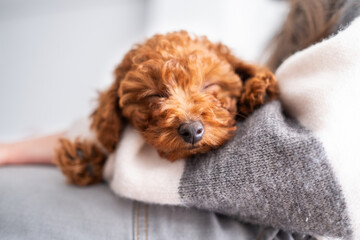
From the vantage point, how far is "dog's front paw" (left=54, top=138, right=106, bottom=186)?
1878mm

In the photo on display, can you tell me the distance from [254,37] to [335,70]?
3.43m

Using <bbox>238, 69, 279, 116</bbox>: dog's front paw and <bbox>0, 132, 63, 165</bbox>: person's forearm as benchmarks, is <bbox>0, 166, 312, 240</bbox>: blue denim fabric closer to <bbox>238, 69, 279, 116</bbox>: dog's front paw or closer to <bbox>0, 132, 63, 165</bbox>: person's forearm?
<bbox>238, 69, 279, 116</bbox>: dog's front paw

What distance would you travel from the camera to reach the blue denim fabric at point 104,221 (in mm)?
1370

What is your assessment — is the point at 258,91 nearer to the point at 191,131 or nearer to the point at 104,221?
the point at 191,131

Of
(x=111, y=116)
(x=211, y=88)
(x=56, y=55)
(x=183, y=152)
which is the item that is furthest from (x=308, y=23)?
(x=56, y=55)

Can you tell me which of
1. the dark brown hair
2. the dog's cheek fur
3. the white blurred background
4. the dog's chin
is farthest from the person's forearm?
the white blurred background

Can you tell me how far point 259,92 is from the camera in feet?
5.32

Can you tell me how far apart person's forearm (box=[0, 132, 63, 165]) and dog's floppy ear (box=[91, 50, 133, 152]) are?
0.70 m

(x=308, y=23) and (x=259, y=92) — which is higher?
(x=308, y=23)

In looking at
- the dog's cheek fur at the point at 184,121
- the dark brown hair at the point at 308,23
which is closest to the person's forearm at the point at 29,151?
the dog's cheek fur at the point at 184,121

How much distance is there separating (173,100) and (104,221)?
745 millimetres

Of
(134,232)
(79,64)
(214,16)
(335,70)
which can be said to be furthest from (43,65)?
(335,70)

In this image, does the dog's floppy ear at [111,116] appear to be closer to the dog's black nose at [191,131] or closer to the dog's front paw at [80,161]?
the dog's front paw at [80,161]

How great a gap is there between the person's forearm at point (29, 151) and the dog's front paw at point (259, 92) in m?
1.65
